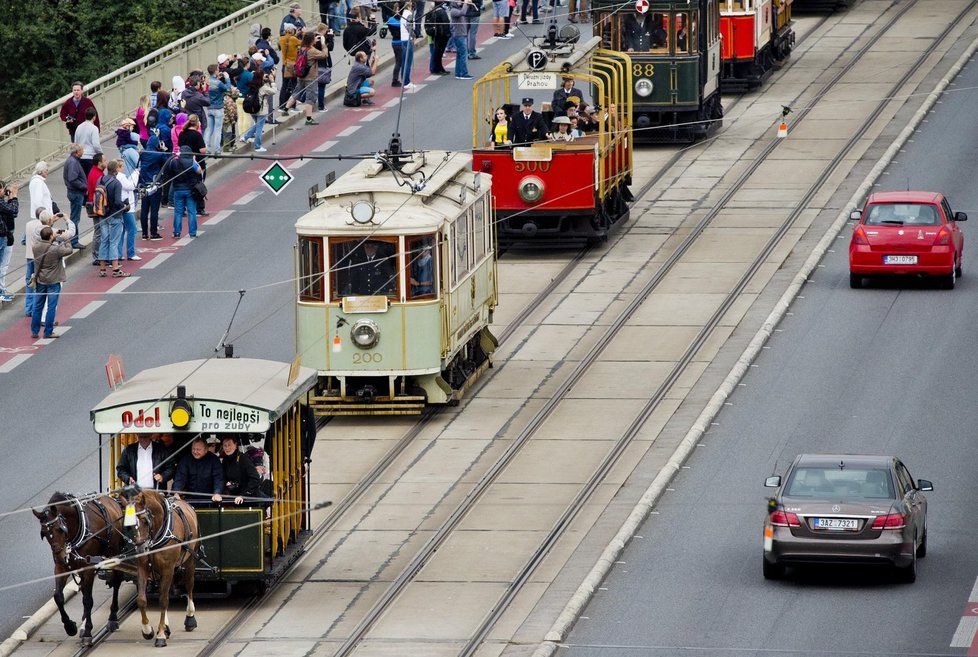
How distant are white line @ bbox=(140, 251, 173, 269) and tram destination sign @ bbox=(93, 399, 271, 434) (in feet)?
48.6

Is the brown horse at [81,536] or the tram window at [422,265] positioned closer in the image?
the brown horse at [81,536]

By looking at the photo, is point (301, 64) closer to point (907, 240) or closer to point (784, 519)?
point (907, 240)

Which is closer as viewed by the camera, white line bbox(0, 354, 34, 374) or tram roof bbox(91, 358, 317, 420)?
tram roof bbox(91, 358, 317, 420)

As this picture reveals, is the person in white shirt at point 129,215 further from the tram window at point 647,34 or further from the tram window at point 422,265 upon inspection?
the tram window at point 647,34

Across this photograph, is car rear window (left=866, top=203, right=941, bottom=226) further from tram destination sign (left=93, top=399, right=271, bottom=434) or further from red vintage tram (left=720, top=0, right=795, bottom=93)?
tram destination sign (left=93, top=399, right=271, bottom=434)

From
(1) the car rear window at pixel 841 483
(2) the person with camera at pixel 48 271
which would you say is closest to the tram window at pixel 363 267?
(2) the person with camera at pixel 48 271

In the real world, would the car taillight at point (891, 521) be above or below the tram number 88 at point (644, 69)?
below

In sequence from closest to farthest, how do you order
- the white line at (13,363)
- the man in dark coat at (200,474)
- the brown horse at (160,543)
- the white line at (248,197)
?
the brown horse at (160,543)
the man in dark coat at (200,474)
the white line at (13,363)
the white line at (248,197)

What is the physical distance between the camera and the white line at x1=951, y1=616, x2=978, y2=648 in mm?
21484

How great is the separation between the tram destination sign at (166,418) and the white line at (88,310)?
1228cm

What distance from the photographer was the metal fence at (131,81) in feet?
139

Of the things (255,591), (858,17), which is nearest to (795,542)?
(255,591)

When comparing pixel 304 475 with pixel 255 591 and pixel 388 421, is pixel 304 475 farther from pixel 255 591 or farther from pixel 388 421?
pixel 388 421

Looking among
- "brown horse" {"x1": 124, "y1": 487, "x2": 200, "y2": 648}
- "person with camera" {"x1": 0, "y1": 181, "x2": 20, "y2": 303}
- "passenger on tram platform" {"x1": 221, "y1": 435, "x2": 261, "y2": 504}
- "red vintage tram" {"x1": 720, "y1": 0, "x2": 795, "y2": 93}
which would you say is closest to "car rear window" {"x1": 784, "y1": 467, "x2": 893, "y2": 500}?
"passenger on tram platform" {"x1": 221, "y1": 435, "x2": 261, "y2": 504}
